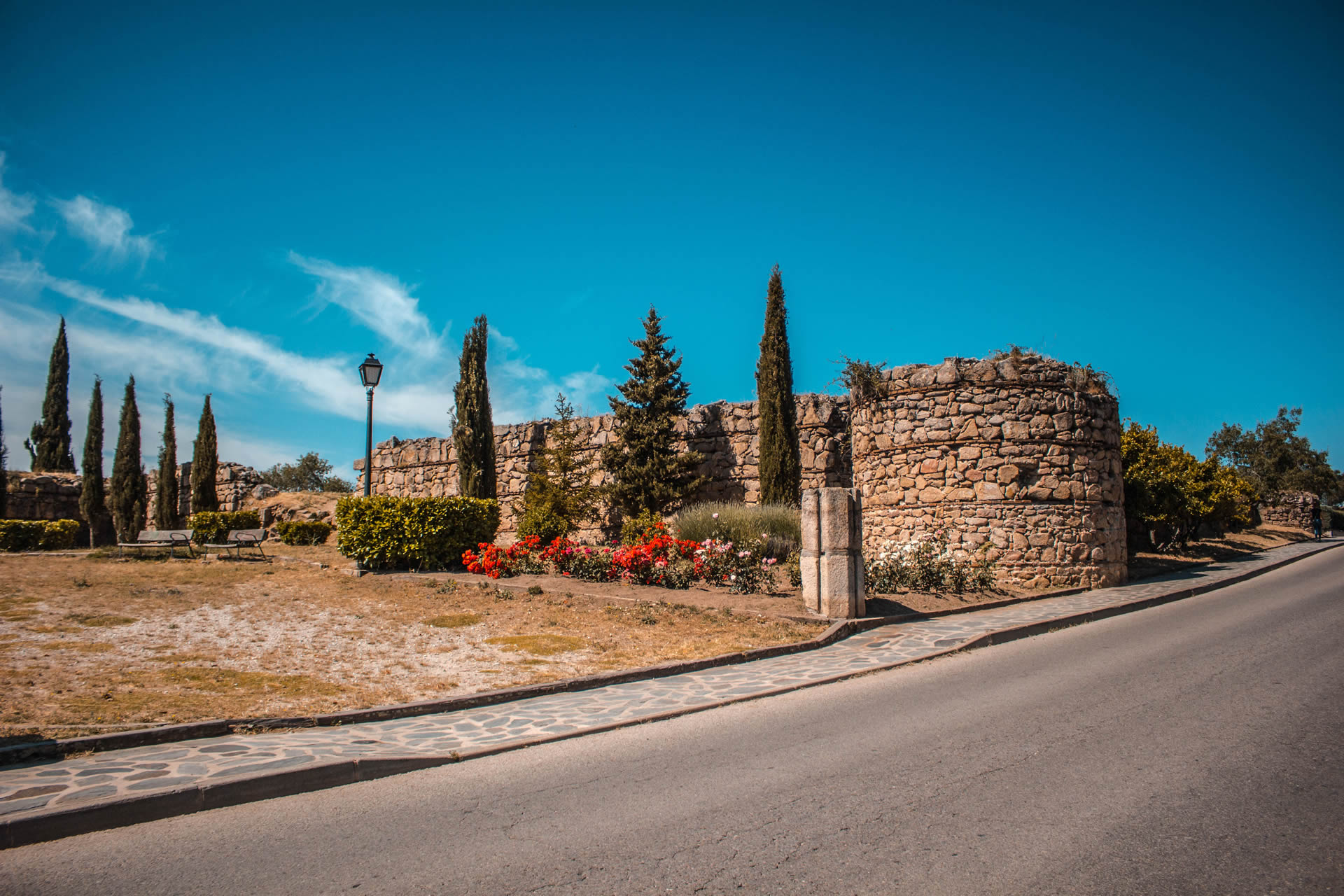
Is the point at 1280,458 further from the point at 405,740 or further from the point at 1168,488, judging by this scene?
the point at 405,740

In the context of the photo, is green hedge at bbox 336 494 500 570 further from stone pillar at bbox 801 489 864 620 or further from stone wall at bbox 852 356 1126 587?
stone wall at bbox 852 356 1126 587

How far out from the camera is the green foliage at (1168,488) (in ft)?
56.5

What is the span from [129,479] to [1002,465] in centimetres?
2938

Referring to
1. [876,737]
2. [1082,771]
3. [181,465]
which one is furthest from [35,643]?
[181,465]

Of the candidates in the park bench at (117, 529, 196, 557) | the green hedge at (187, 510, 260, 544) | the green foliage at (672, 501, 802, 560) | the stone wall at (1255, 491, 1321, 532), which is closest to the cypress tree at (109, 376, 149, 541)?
the green hedge at (187, 510, 260, 544)

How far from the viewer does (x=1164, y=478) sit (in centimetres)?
1739

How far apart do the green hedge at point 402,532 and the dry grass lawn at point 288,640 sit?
0.81m

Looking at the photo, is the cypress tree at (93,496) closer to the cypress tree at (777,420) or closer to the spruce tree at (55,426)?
the spruce tree at (55,426)

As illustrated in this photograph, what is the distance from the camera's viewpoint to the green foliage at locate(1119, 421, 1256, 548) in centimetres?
1723

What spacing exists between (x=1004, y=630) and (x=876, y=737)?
477 cm

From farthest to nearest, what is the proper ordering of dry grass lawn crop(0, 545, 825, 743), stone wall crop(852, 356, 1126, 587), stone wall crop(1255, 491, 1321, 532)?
1. stone wall crop(1255, 491, 1321, 532)
2. stone wall crop(852, 356, 1126, 587)
3. dry grass lawn crop(0, 545, 825, 743)

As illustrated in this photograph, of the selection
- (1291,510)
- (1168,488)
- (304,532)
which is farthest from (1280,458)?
(304,532)

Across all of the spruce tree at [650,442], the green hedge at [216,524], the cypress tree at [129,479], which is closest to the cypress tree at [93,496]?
the cypress tree at [129,479]

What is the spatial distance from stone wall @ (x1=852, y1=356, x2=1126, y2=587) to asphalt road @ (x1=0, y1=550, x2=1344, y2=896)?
21.1ft
